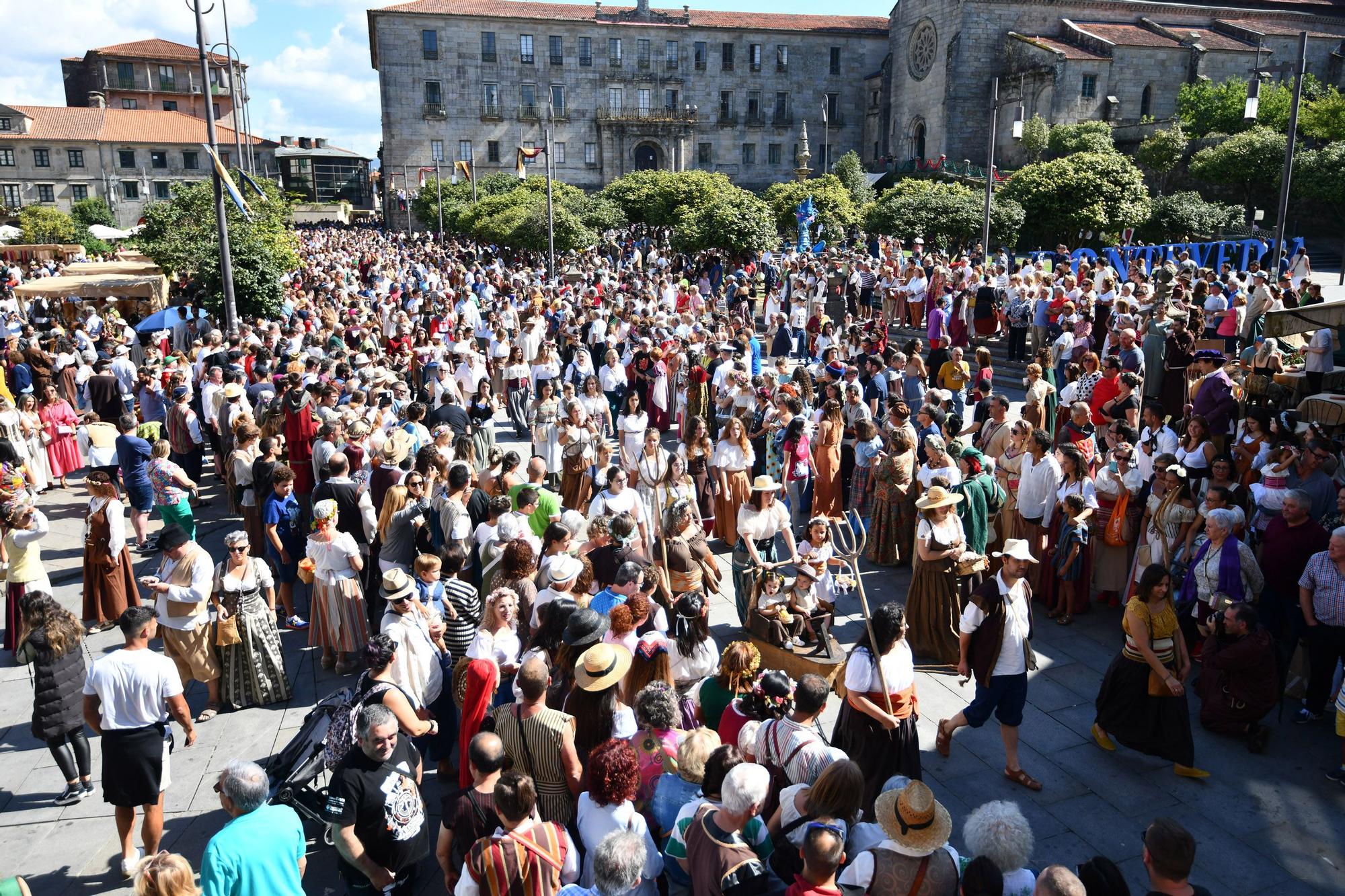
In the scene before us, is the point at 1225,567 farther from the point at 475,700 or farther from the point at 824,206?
the point at 824,206

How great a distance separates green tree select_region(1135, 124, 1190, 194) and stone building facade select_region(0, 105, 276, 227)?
183 feet

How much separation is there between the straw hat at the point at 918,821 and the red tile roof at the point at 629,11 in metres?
60.8

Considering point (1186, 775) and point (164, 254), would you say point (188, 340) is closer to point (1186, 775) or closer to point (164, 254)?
point (164, 254)

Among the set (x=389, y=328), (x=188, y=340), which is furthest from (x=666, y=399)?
(x=188, y=340)

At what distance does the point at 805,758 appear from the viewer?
414 centimetres

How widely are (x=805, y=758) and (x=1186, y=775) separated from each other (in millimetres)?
2956

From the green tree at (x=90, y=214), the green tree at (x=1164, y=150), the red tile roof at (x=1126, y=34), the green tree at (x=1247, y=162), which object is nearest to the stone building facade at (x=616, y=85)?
the green tree at (x=90, y=214)

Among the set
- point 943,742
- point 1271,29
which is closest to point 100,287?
point 943,742

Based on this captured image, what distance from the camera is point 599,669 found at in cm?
464

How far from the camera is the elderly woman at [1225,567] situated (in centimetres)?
615

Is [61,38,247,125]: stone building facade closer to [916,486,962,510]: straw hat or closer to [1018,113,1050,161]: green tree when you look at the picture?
[1018,113,1050,161]: green tree

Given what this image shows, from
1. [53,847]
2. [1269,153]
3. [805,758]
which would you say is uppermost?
[1269,153]

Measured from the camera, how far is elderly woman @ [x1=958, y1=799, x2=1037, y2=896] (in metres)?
3.51

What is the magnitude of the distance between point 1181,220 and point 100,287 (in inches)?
1115
